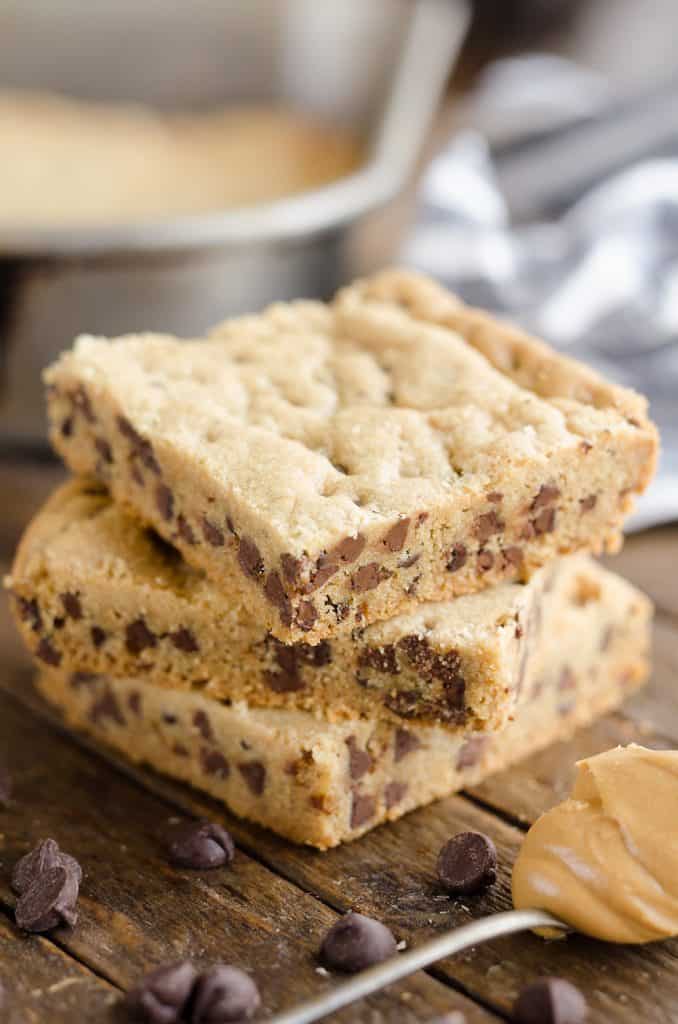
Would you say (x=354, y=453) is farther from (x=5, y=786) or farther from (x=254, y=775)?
(x=5, y=786)

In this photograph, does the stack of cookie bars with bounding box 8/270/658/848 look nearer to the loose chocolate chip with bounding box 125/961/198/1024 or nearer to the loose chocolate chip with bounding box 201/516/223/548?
the loose chocolate chip with bounding box 201/516/223/548

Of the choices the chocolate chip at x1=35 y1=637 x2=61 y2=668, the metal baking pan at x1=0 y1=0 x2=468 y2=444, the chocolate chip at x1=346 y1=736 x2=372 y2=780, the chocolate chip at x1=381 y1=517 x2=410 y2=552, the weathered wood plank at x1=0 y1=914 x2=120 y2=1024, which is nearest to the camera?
the weathered wood plank at x1=0 y1=914 x2=120 y2=1024

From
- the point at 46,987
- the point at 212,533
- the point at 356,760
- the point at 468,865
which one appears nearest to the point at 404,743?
the point at 356,760

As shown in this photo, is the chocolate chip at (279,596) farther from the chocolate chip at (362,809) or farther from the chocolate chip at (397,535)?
the chocolate chip at (362,809)

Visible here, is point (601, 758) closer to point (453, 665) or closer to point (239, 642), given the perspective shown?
point (453, 665)

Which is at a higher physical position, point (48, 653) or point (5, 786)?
point (48, 653)

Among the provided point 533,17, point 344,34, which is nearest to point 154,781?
point 344,34

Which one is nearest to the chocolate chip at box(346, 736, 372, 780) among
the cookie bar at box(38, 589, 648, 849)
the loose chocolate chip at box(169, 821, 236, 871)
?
the cookie bar at box(38, 589, 648, 849)
